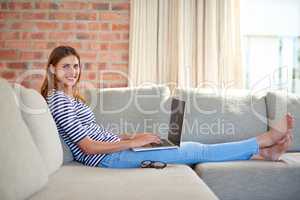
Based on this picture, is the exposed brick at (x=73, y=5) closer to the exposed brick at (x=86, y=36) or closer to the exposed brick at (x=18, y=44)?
the exposed brick at (x=86, y=36)

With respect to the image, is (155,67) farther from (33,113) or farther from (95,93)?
(33,113)

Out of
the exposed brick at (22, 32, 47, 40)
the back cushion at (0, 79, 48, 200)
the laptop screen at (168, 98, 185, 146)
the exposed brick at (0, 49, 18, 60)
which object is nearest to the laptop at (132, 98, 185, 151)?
the laptop screen at (168, 98, 185, 146)

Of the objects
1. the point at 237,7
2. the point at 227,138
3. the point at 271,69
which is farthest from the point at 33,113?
the point at 271,69

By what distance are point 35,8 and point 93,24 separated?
0.52m

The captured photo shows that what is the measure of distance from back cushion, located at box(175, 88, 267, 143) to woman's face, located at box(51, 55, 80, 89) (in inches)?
34.5

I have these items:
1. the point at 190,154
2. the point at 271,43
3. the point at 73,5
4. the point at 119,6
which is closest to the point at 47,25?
the point at 73,5

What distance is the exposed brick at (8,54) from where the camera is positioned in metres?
3.34

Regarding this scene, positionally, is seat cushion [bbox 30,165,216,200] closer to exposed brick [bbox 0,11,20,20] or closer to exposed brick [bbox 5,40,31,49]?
exposed brick [bbox 5,40,31,49]

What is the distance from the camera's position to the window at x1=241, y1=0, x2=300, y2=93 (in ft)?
11.2

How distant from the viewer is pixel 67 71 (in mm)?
2330

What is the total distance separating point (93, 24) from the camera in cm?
332

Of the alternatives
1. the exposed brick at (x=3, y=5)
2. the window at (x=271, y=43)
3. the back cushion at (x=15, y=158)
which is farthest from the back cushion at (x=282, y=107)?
the exposed brick at (x=3, y=5)

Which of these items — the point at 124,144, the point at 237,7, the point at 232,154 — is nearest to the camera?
the point at 124,144

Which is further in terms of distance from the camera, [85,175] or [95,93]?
[95,93]
